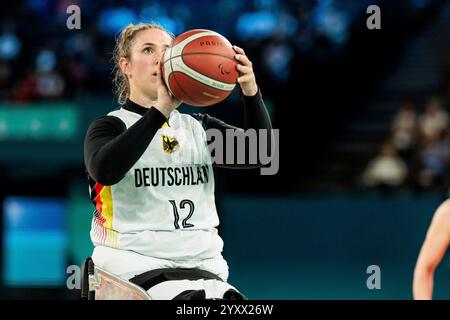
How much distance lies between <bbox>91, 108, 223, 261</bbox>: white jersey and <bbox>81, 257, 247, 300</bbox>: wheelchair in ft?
0.29

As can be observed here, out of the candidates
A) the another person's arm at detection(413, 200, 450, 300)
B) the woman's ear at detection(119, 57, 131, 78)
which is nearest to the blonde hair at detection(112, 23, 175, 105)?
the woman's ear at detection(119, 57, 131, 78)

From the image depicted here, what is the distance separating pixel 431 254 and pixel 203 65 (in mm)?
1266

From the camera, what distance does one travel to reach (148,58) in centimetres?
401

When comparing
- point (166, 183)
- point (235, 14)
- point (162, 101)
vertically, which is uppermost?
point (235, 14)

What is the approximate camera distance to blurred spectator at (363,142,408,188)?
1002 centimetres

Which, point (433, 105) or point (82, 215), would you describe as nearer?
point (82, 215)

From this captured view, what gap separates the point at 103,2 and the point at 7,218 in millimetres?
5290

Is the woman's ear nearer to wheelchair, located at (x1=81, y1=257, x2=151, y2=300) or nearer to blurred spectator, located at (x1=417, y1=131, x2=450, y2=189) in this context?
wheelchair, located at (x1=81, y1=257, x2=151, y2=300)

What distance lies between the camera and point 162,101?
12.1ft

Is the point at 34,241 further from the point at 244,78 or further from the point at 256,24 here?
the point at 244,78
